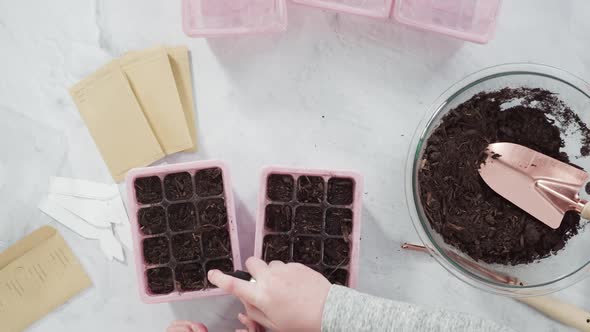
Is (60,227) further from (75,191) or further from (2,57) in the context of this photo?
(2,57)

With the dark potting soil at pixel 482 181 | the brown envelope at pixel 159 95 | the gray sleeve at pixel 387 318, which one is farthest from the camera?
the brown envelope at pixel 159 95

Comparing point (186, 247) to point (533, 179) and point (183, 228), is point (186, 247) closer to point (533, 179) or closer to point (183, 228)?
point (183, 228)

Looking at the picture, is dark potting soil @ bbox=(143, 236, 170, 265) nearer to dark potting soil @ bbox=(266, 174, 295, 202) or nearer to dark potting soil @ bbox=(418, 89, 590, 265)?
dark potting soil @ bbox=(266, 174, 295, 202)

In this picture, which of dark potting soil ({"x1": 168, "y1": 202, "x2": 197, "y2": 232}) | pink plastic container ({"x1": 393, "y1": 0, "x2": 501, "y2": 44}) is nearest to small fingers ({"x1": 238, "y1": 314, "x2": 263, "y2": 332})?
dark potting soil ({"x1": 168, "y1": 202, "x2": 197, "y2": 232})

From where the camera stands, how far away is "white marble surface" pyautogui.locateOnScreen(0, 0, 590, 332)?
2.91 feet

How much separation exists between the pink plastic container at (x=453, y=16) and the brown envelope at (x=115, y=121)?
470mm

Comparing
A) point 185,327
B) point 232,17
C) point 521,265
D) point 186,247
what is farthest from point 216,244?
point 521,265

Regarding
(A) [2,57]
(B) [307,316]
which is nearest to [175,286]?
(B) [307,316]

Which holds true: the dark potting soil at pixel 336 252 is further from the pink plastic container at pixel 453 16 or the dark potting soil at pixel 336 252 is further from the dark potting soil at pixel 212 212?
the pink plastic container at pixel 453 16

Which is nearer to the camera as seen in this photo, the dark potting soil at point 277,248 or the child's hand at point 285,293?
the child's hand at point 285,293

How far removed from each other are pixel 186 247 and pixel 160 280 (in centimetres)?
7

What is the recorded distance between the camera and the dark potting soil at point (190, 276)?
0.82 metres

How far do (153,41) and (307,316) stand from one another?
0.54 m

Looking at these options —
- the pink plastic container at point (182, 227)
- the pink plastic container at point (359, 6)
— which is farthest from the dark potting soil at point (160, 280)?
the pink plastic container at point (359, 6)
